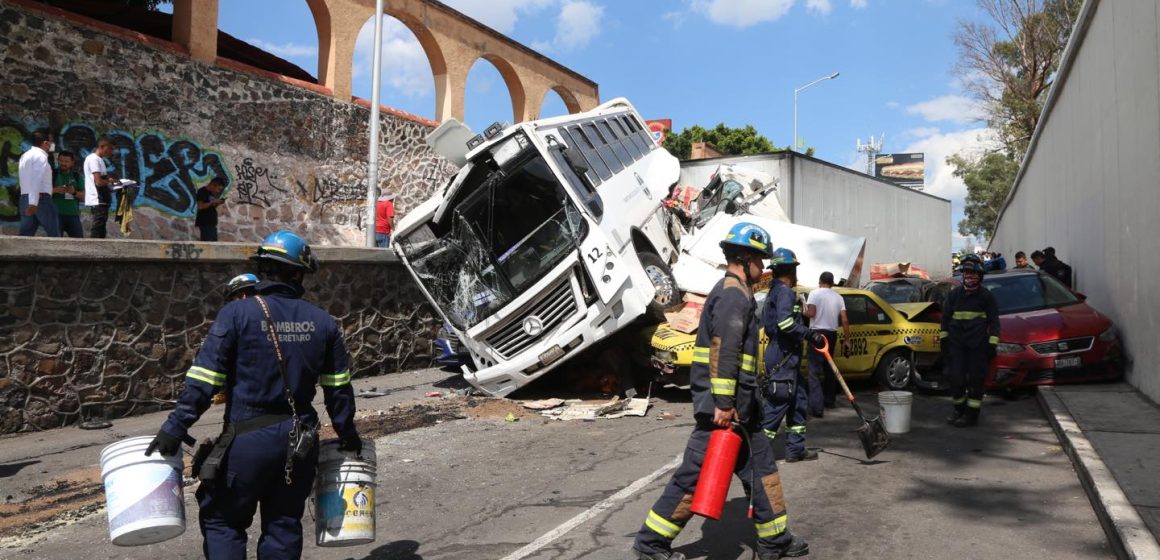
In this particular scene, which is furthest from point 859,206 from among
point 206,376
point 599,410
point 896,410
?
point 206,376

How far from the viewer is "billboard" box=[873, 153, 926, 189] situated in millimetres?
116000

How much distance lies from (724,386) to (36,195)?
9.61 meters

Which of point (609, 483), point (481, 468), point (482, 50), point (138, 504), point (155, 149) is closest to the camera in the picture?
point (138, 504)

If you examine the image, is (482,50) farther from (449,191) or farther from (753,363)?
(753,363)

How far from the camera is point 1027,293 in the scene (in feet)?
38.4

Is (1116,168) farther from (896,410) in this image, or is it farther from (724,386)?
(724,386)

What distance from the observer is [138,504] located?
11.8 feet

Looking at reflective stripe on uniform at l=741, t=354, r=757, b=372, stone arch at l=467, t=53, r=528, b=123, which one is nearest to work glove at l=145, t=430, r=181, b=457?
reflective stripe on uniform at l=741, t=354, r=757, b=372

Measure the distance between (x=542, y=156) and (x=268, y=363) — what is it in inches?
269

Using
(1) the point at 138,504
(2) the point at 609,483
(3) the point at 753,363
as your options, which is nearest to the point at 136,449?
(1) the point at 138,504

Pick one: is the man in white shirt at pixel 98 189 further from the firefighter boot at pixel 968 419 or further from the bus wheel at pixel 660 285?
the firefighter boot at pixel 968 419

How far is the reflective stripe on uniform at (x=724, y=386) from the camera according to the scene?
4.48 m

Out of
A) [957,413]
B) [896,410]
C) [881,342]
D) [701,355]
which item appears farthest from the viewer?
[881,342]

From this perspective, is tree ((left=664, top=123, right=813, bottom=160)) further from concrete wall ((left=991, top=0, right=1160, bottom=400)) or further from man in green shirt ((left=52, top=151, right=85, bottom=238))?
man in green shirt ((left=52, top=151, right=85, bottom=238))
